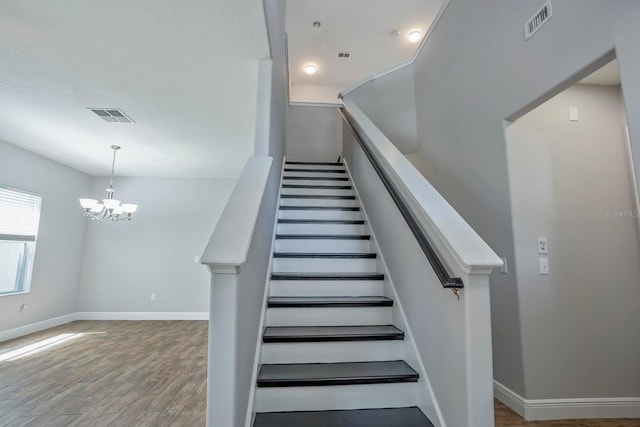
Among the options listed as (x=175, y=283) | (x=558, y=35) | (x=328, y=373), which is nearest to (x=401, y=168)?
(x=558, y=35)

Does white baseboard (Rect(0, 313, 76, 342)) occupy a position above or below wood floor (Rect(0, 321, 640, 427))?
above

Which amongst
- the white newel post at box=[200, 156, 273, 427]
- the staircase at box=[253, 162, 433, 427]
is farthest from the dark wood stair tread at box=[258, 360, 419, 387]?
the white newel post at box=[200, 156, 273, 427]

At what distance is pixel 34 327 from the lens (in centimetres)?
460

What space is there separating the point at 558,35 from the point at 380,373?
2.28 meters

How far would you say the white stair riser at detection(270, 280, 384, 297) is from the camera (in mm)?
2441

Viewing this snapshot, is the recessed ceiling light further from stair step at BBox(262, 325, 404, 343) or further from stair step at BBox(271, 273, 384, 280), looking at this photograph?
stair step at BBox(262, 325, 404, 343)

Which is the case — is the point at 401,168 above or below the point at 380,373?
above

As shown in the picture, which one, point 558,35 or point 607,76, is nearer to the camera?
point 558,35

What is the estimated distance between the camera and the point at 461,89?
2994 millimetres

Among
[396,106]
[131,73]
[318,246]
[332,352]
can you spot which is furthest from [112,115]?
[396,106]

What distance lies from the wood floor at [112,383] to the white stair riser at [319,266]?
1.22 m

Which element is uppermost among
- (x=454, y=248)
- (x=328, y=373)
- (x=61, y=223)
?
(x=61, y=223)

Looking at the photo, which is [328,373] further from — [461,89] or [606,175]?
[461,89]

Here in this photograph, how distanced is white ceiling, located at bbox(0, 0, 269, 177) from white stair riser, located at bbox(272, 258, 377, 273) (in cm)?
169
